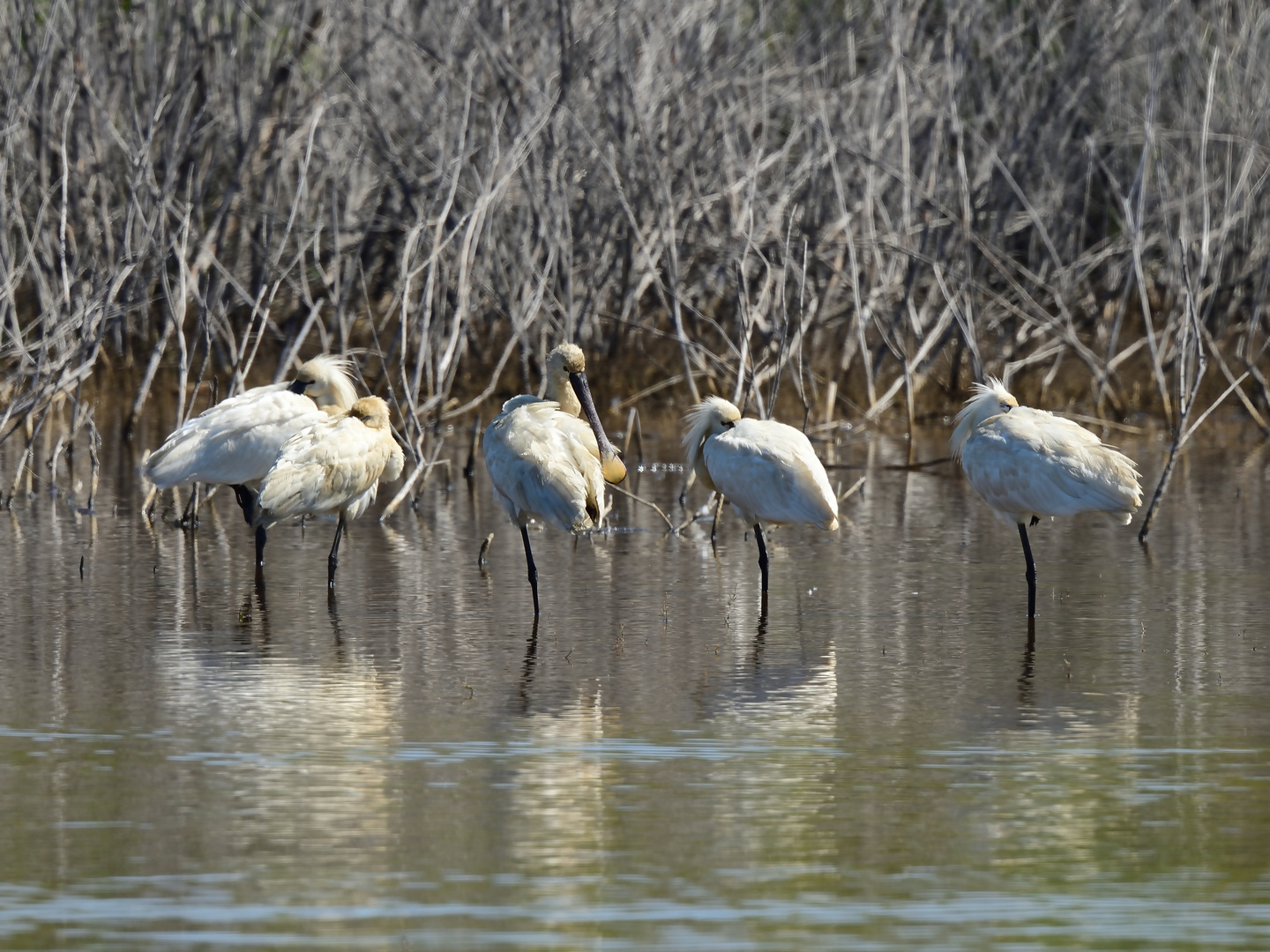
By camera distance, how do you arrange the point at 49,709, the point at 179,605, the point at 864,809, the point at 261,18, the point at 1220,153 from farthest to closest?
the point at 1220,153, the point at 261,18, the point at 179,605, the point at 49,709, the point at 864,809

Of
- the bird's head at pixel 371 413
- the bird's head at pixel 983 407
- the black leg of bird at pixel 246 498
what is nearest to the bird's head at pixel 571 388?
the bird's head at pixel 371 413

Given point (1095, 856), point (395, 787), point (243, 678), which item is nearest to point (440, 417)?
point (243, 678)

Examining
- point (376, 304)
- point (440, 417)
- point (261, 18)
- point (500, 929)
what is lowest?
point (500, 929)

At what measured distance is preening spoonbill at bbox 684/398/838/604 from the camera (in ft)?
29.3

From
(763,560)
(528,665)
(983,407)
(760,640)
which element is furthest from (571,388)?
(528,665)

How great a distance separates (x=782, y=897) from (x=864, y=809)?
0.79 meters

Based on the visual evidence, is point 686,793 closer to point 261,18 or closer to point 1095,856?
point 1095,856

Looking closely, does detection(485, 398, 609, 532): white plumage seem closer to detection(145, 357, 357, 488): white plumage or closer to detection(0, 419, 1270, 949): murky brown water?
detection(0, 419, 1270, 949): murky brown water

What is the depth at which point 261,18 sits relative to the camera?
14453mm

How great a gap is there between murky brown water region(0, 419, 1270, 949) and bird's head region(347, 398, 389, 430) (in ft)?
2.22

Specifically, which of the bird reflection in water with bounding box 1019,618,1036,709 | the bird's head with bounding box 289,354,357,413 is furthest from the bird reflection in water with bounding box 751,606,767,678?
the bird's head with bounding box 289,354,357,413

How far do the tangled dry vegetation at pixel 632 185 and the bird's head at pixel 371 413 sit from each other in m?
2.87

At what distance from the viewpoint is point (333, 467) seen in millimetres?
9297

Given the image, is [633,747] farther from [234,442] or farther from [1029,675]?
[234,442]
